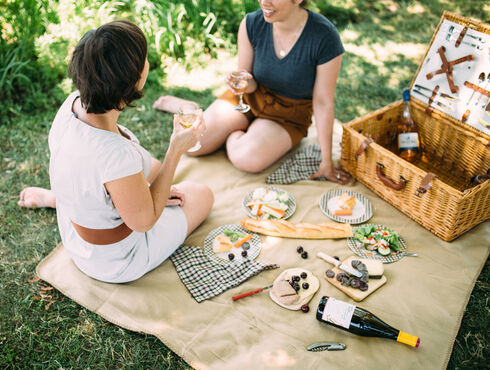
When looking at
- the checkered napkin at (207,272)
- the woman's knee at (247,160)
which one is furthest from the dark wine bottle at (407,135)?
the checkered napkin at (207,272)

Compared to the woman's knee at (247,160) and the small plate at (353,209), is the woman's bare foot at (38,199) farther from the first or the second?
the small plate at (353,209)

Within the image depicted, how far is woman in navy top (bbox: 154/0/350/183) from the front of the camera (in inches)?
106

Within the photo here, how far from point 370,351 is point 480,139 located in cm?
159

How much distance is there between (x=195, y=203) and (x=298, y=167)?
38.2 inches

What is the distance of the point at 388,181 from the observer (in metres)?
2.64

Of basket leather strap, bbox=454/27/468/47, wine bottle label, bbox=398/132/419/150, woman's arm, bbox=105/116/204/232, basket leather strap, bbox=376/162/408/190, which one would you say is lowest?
basket leather strap, bbox=376/162/408/190

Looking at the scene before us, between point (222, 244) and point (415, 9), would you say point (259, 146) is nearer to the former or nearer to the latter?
point (222, 244)

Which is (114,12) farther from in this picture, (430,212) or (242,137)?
(430,212)

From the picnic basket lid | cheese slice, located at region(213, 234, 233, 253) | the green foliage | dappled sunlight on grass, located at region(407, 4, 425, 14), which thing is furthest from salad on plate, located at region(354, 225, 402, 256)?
dappled sunlight on grass, located at region(407, 4, 425, 14)

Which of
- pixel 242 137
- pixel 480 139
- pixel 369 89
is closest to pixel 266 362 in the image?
pixel 242 137

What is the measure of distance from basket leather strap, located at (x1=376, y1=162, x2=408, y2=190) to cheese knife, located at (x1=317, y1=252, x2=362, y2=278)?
2.11 ft

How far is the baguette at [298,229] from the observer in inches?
101

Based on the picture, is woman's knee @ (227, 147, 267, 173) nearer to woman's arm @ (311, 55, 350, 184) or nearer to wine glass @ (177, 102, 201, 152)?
woman's arm @ (311, 55, 350, 184)

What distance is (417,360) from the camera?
76.0 inches
